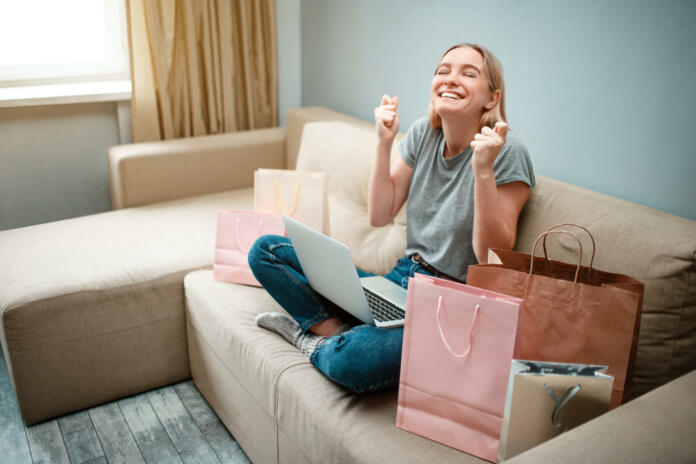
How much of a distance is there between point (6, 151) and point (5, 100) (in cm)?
24

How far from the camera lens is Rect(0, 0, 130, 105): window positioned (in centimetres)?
272

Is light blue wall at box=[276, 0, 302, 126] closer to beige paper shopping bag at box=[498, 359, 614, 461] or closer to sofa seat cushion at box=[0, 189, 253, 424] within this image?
sofa seat cushion at box=[0, 189, 253, 424]

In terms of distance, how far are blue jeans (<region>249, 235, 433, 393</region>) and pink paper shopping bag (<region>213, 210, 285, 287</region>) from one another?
151mm

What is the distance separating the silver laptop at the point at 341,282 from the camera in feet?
4.59

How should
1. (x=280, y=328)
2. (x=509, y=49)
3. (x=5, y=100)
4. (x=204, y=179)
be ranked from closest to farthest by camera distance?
1. (x=280, y=328)
2. (x=509, y=49)
3. (x=5, y=100)
4. (x=204, y=179)

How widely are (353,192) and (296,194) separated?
0.26m

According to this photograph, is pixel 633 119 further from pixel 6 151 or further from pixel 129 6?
pixel 6 151

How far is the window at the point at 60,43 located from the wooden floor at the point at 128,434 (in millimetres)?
1494

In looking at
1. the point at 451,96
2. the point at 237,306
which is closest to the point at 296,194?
the point at 237,306

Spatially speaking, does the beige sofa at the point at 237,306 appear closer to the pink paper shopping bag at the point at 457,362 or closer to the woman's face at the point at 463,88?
the pink paper shopping bag at the point at 457,362

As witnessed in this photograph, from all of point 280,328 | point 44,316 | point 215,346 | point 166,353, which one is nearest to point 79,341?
point 44,316

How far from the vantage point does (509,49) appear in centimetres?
199

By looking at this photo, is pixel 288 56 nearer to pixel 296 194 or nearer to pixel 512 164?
pixel 296 194

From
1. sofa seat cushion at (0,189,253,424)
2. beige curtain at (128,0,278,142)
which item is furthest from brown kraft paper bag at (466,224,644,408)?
beige curtain at (128,0,278,142)
